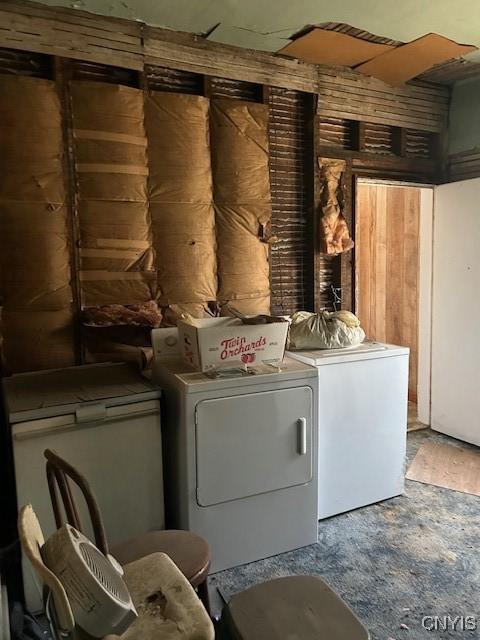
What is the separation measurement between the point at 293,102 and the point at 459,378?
234cm

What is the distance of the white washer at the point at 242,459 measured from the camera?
2141 millimetres

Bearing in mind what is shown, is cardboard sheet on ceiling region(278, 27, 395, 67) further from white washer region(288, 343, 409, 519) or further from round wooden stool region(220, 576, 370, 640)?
round wooden stool region(220, 576, 370, 640)

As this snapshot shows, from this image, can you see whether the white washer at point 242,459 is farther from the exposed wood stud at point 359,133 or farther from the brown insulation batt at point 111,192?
the exposed wood stud at point 359,133

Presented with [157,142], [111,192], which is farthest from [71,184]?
[157,142]

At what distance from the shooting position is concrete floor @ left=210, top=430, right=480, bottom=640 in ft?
6.39

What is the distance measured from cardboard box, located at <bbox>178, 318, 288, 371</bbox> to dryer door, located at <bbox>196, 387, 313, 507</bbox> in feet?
0.59

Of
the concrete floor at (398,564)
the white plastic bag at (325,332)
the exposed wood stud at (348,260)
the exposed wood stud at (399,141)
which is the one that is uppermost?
the exposed wood stud at (399,141)

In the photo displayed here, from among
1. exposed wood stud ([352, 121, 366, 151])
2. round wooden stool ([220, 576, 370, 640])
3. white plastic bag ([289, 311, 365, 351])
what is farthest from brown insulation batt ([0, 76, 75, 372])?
exposed wood stud ([352, 121, 366, 151])

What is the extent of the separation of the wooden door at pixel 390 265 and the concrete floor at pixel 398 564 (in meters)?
1.96

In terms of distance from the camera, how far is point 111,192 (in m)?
2.63

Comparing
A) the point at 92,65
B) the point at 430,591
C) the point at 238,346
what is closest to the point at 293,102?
the point at 92,65

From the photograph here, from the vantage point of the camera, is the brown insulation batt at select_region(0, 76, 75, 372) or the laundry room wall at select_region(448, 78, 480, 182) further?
the laundry room wall at select_region(448, 78, 480, 182)

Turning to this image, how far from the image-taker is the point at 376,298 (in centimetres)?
485

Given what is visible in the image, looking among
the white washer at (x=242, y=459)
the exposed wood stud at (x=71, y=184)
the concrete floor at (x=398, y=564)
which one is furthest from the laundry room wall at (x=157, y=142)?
the concrete floor at (x=398, y=564)
